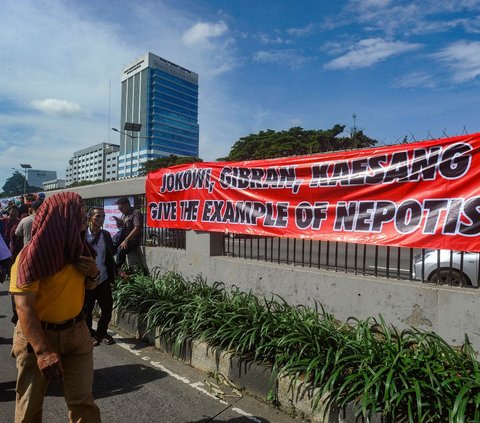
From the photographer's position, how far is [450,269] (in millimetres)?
3729

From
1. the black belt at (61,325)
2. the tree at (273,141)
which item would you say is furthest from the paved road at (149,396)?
the tree at (273,141)

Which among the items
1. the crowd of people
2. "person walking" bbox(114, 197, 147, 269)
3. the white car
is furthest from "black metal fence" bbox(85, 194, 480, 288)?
the crowd of people

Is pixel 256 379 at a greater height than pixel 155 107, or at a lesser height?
lesser

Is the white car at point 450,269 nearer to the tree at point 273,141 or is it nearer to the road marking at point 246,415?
the road marking at point 246,415

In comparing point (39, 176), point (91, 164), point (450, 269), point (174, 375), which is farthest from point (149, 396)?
point (91, 164)

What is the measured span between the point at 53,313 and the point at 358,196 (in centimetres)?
323

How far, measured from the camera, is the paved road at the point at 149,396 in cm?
337

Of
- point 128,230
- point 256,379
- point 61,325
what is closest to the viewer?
point 61,325

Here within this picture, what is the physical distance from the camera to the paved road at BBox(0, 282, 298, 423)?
3.37 metres

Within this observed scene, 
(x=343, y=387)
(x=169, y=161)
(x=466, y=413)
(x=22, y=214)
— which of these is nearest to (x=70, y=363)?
(x=343, y=387)

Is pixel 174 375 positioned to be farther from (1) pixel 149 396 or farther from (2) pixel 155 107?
(2) pixel 155 107

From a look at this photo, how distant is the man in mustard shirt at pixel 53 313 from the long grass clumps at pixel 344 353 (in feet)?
5.82

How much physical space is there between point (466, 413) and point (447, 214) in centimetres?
172

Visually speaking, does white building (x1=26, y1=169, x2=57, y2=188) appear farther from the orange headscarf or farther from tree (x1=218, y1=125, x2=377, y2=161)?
the orange headscarf
